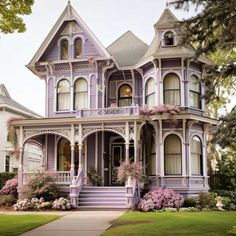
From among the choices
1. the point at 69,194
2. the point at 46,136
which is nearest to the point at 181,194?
the point at 69,194

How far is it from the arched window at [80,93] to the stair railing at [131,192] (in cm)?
657

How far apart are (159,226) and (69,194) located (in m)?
9.63

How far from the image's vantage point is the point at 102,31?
2920 cm

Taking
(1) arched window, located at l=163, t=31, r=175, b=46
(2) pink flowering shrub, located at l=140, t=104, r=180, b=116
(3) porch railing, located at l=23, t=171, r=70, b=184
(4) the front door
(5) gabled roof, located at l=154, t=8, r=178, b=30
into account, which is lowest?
(3) porch railing, located at l=23, t=171, r=70, b=184

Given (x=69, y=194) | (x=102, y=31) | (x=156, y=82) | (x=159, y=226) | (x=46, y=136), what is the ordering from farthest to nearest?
(x=102, y=31)
(x=46, y=136)
(x=156, y=82)
(x=69, y=194)
(x=159, y=226)

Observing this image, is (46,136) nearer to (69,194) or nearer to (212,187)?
(69,194)

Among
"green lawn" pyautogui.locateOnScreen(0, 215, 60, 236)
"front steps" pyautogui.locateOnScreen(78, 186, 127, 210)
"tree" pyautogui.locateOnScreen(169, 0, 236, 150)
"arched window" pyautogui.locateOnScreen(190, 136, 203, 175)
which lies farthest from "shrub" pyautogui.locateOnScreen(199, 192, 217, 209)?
"tree" pyautogui.locateOnScreen(169, 0, 236, 150)

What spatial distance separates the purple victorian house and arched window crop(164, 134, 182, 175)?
0.18 ft

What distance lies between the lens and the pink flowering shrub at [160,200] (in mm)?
19734

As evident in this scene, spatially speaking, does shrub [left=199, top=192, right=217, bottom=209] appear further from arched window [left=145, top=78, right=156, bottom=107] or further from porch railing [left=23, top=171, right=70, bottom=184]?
porch railing [left=23, top=171, right=70, bottom=184]

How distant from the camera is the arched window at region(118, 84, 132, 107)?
2600cm

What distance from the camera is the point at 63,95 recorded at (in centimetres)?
2609

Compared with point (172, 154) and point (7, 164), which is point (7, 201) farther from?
point (7, 164)

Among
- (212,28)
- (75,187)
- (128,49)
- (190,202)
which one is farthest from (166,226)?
(128,49)
